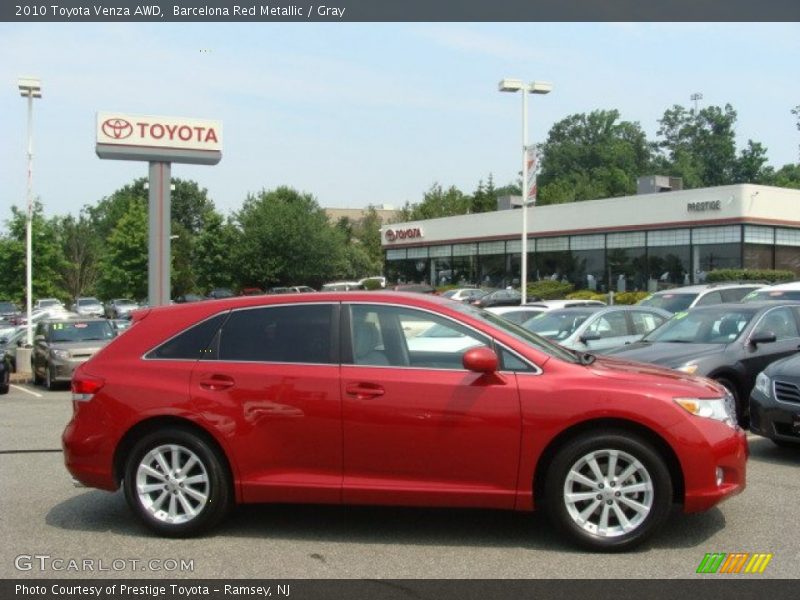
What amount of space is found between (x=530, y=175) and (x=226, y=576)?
74.4ft

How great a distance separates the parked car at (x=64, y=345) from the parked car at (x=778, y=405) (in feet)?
44.1

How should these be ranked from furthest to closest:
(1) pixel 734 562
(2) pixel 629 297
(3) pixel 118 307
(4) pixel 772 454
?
(3) pixel 118 307, (2) pixel 629 297, (4) pixel 772 454, (1) pixel 734 562

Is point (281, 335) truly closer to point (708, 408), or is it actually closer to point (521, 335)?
point (521, 335)

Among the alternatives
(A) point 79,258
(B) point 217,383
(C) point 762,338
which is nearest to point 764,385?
(C) point 762,338

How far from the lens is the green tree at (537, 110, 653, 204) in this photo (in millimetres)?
114875

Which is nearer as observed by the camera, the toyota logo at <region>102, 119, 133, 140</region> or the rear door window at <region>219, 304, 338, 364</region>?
the rear door window at <region>219, 304, 338, 364</region>

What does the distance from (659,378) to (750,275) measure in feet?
104

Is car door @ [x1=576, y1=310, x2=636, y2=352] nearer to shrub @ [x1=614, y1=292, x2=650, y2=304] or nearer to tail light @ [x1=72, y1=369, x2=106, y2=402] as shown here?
tail light @ [x1=72, y1=369, x2=106, y2=402]

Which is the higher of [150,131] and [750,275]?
[150,131]

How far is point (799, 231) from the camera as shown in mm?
39438

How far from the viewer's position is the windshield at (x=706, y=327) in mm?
10492

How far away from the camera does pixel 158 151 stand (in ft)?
90.2

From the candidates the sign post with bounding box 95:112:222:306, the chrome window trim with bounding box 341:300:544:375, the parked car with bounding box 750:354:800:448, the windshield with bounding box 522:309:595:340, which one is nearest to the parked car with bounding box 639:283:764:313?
the windshield with bounding box 522:309:595:340

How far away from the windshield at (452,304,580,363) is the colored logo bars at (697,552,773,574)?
1.52 metres
